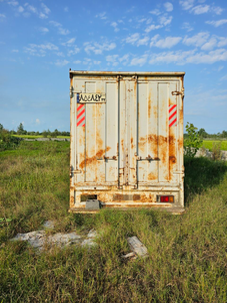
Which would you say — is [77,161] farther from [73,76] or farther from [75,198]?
[73,76]

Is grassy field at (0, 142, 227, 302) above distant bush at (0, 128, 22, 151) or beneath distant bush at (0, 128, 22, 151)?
beneath

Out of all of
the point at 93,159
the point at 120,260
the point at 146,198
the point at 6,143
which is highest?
the point at 6,143

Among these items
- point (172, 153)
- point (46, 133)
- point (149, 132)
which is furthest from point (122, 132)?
point (46, 133)

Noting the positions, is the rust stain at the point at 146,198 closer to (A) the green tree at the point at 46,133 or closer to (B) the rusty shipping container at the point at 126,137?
(B) the rusty shipping container at the point at 126,137

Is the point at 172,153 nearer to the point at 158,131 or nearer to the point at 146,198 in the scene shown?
the point at 158,131

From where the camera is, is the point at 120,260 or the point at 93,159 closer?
the point at 120,260

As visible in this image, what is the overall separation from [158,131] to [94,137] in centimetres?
138

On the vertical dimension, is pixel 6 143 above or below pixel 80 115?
below

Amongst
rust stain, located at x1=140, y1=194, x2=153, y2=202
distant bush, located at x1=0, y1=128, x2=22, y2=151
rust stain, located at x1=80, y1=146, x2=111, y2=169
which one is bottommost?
rust stain, located at x1=140, y1=194, x2=153, y2=202

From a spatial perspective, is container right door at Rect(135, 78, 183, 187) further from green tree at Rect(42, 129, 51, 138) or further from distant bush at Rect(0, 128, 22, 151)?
green tree at Rect(42, 129, 51, 138)

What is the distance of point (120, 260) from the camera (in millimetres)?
2688

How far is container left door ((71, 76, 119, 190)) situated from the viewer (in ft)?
13.7

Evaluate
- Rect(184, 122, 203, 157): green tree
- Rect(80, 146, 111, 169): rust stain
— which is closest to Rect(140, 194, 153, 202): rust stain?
Rect(80, 146, 111, 169): rust stain

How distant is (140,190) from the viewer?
424 centimetres
